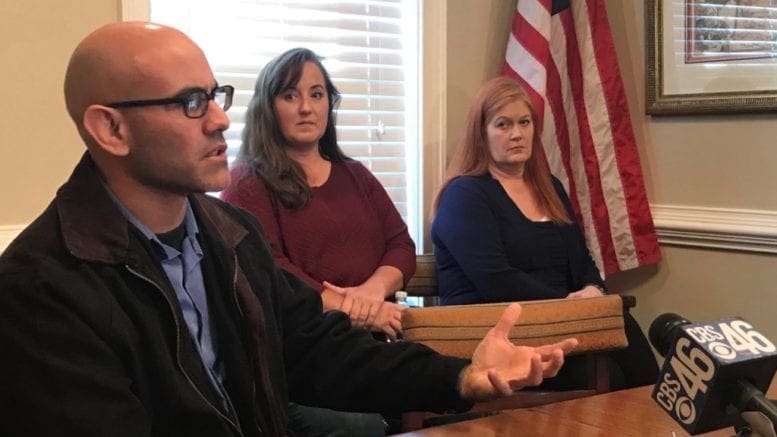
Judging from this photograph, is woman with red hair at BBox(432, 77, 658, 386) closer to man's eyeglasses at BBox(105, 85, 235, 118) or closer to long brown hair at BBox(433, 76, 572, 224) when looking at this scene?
long brown hair at BBox(433, 76, 572, 224)

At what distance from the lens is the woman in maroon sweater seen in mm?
2543

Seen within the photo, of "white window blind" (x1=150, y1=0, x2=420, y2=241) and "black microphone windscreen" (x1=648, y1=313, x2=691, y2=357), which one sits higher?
"white window blind" (x1=150, y1=0, x2=420, y2=241)

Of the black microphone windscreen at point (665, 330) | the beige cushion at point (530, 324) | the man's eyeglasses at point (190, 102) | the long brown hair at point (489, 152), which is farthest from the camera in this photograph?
the long brown hair at point (489, 152)

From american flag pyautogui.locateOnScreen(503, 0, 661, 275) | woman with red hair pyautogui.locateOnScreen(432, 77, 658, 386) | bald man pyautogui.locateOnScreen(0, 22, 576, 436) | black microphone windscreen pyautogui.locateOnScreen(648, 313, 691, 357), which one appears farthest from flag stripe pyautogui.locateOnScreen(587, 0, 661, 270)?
black microphone windscreen pyautogui.locateOnScreen(648, 313, 691, 357)

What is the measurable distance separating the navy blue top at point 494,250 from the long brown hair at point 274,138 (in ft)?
1.71

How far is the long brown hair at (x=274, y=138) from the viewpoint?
258cm

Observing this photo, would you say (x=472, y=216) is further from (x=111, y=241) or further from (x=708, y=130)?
(x=111, y=241)

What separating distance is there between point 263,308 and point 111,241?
0.33 metres

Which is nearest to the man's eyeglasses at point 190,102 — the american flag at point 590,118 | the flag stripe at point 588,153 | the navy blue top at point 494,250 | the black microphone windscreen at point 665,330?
the black microphone windscreen at point 665,330

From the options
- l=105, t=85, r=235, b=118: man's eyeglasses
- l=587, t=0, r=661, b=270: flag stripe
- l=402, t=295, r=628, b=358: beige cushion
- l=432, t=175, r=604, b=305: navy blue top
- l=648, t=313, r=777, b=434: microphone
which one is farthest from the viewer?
l=587, t=0, r=661, b=270: flag stripe

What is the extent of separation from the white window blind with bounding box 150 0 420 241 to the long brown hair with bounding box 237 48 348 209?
0.22 meters

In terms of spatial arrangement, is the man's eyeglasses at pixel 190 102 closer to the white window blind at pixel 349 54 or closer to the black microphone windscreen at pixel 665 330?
the black microphone windscreen at pixel 665 330

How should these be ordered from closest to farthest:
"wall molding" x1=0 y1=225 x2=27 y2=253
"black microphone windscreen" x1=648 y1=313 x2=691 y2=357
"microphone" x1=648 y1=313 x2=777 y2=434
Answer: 1. "microphone" x1=648 y1=313 x2=777 y2=434
2. "black microphone windscreen" x1=648 y1=313 x2=691 y2=357
3. "wall molding" x1=0 y1=225 x2=27 y2=253

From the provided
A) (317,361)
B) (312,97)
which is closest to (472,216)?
(312,97)
